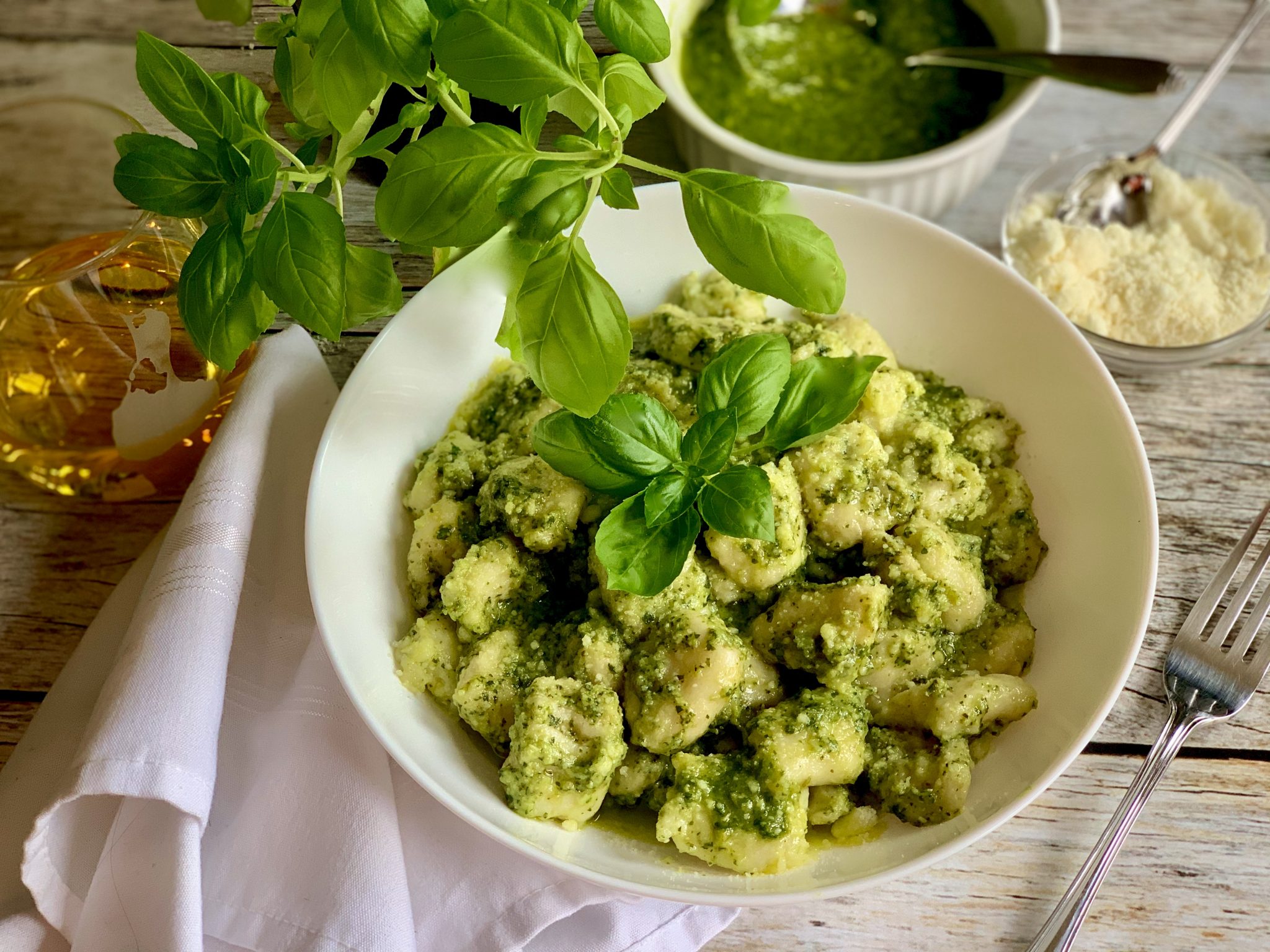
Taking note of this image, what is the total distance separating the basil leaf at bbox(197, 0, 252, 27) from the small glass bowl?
1202 mm

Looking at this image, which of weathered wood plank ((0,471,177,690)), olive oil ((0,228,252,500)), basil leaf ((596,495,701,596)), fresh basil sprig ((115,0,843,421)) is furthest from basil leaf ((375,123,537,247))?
weathered wood plank ((0,471,177,690))

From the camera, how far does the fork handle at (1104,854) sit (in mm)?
1323

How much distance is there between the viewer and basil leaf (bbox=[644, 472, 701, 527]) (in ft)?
3.92

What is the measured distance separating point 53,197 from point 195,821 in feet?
4.07

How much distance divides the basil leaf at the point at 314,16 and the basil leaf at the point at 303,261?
17cm

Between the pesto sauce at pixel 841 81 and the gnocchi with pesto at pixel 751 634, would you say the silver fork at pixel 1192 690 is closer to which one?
the gnocchi with pesto at pixel 751 634

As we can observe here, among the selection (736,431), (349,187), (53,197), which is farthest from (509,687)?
(53,197)

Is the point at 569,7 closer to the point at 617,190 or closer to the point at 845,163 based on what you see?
the point at 617,190

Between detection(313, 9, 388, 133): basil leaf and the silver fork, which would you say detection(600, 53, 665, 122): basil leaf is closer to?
detection(313, 9, 388, 133): basil leaf

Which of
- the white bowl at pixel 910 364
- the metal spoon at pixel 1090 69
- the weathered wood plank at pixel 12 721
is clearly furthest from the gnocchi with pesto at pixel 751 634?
the metal spoon at pixel 1090 69

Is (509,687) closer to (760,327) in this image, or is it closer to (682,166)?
(760,327)

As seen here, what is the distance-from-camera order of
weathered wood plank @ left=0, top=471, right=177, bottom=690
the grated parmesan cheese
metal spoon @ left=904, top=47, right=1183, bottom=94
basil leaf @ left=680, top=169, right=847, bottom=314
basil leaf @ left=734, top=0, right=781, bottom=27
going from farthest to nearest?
metal spoon @ left=904, top=47, right=1183, bottom=94 < the grated parmesan cheese < weathered wood plank @ left=0, top=471, right=177, bottom=690 < basil leaf @ left=734, top=0, right=781, bottom=27 < basil leaf @ left=680, top=169, right=847, bottom=314

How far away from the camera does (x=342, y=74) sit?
Result: 1.16 metres

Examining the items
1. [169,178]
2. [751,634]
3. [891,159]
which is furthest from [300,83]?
[891,159]
